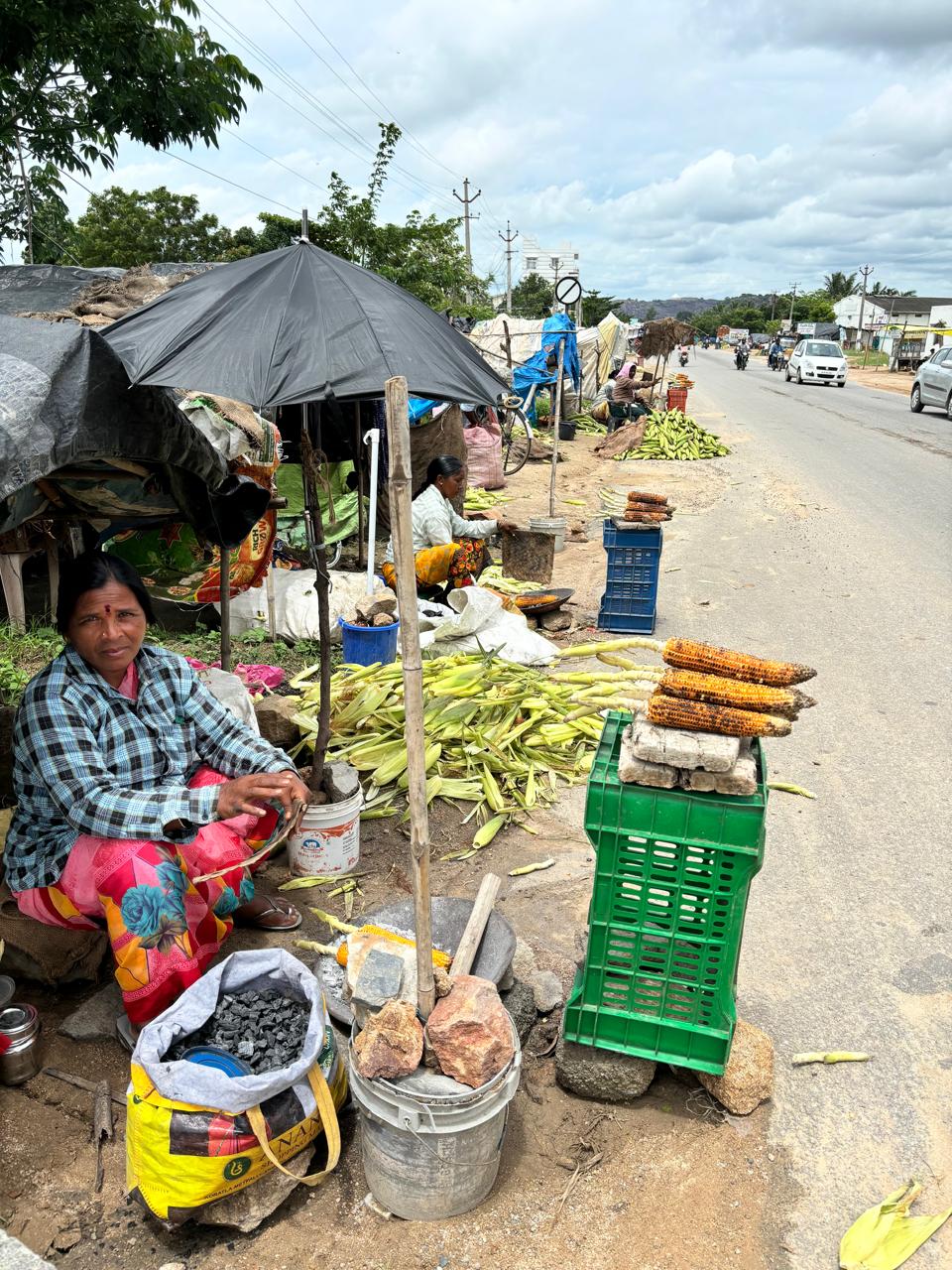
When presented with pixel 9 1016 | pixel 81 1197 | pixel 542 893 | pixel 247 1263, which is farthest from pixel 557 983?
pixel 9 1016

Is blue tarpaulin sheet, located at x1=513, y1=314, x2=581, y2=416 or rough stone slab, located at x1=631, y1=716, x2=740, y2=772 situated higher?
blue tarpaulin sheet, located at x1=513, y1=314, x2=581, y2=416

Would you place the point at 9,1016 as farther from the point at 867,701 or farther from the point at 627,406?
the point at 627,406

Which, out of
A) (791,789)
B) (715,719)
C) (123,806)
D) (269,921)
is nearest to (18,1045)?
(123,806)

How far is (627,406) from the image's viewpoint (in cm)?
2077

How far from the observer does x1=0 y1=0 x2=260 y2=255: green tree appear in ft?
18.1

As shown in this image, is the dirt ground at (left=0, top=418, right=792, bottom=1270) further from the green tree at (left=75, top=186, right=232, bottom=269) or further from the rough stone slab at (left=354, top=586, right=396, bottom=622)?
the green tree at (left=75, top=186, right=232, bottom=269)

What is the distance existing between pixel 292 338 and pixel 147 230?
79.8ft

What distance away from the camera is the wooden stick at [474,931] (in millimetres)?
2574

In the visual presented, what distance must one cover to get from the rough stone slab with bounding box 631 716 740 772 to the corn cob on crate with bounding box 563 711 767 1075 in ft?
0.39

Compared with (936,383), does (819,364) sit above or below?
above

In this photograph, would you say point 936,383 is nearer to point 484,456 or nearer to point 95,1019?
point 484,456

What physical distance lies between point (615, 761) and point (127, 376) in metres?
1.85

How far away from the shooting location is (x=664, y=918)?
248 cm

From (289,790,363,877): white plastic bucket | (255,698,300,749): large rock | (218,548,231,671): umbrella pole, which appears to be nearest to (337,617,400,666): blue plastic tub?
(255,698,300,749): large rock
